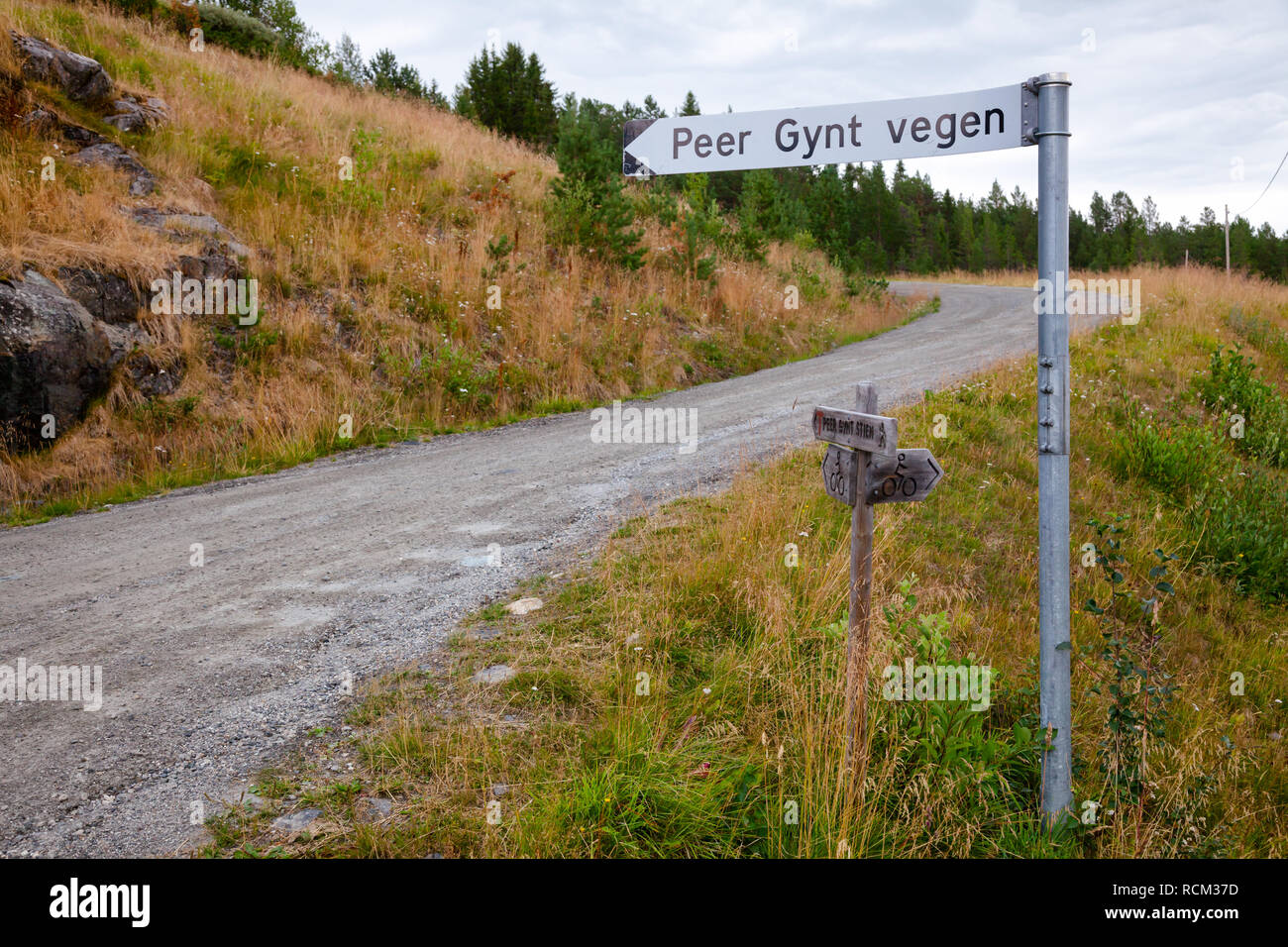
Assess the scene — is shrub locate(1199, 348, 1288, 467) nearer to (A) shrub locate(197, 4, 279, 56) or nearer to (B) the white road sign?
(B) the white road sign

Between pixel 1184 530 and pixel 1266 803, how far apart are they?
3809 millimetres

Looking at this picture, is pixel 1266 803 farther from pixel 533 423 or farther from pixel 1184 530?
pixel 533 423

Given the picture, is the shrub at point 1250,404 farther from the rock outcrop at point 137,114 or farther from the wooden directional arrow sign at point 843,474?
the rock outcrop at point 137,114

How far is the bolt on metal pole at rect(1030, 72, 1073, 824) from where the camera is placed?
9.36 ft

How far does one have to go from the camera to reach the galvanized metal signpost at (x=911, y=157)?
9.48ft

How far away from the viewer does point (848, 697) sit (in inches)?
130

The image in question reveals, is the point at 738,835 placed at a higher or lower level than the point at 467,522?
lower

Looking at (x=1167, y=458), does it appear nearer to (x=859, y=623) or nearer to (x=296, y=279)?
(x=859, y=623)

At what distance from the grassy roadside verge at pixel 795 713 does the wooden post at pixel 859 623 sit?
0.32 ft

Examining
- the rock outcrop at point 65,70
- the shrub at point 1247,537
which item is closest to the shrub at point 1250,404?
the shrub at point 1247,537

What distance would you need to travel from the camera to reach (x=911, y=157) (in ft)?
10.8

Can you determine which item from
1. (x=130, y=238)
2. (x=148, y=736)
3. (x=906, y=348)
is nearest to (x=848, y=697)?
(x=148, y=736)

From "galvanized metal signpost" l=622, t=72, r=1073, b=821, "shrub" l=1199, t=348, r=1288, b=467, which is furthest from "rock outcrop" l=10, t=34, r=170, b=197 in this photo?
"shrub" l=1199, t=348, r=1288, b=467

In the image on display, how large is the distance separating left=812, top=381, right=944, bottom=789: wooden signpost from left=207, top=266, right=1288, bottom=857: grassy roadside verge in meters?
0.13
